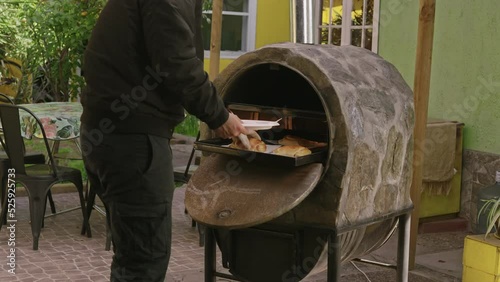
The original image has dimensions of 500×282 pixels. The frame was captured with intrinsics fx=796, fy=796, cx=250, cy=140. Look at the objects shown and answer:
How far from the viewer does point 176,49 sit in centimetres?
331

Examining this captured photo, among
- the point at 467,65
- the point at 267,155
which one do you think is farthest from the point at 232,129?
the point at 467,65

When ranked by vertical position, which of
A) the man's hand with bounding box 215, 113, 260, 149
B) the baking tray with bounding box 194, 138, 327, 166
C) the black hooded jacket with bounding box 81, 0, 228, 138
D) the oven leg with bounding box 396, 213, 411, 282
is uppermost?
the black hooded jacket with bounding box 81, 0, 228, 138

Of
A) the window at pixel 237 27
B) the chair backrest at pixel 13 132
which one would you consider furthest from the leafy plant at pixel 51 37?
the window at pixel 237 27

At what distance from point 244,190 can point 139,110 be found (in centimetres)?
78

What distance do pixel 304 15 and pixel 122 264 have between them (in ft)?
7.88

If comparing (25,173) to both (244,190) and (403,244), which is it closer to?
(244,190)

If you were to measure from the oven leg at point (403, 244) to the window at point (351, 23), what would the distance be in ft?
13.0

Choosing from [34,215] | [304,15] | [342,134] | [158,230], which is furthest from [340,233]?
[34,215]

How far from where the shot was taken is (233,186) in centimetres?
399

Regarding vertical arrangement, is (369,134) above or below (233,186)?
above

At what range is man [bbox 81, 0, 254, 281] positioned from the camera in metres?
3.35

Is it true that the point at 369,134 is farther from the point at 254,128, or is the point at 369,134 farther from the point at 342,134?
the point at 254,128

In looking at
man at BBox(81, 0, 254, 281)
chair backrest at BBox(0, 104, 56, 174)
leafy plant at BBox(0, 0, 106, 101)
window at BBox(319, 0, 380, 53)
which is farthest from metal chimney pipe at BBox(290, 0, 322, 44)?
leafy plant at BBox(0, 0, 106, 101)

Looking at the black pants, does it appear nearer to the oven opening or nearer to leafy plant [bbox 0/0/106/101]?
the oven opening
